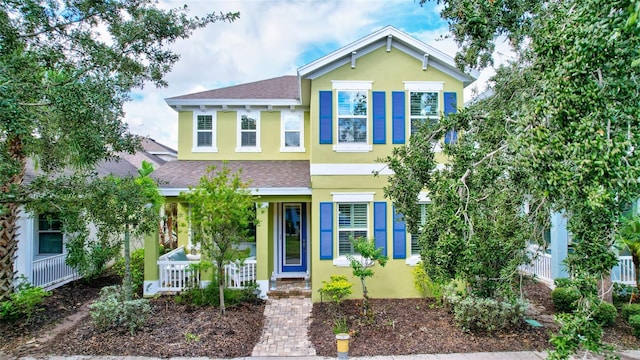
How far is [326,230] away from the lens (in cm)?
1004

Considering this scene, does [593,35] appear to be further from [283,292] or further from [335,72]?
[283,292]

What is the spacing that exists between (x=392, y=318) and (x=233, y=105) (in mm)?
9237

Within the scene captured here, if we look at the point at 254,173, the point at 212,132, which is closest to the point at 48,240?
the point at 212,132

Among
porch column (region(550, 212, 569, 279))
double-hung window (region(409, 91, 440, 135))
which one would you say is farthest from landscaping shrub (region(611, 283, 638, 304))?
double-hung window (region(409, 91, 440, 135))

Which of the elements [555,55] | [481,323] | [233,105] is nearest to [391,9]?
[233,105]

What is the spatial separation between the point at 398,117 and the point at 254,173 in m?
5.18

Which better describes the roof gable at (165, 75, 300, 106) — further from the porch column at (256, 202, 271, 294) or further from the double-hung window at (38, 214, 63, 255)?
the double-hung window at (38, 214, 63, 255)

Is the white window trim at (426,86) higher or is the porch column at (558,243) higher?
the white window trim at (426,86)

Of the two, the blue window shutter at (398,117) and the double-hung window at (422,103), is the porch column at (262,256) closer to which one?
the blue window shutter at (398,117)

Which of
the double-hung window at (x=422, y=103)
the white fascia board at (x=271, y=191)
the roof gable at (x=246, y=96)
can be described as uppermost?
the roof gable at (x=246, y=96)

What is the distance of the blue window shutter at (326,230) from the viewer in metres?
9.99

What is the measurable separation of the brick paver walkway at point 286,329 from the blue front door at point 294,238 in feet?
6.62

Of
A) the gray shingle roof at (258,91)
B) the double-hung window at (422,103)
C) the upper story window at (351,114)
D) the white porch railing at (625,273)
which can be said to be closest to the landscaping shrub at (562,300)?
the white porch railing at (625,273)

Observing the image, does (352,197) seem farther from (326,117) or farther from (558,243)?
(558,243)
